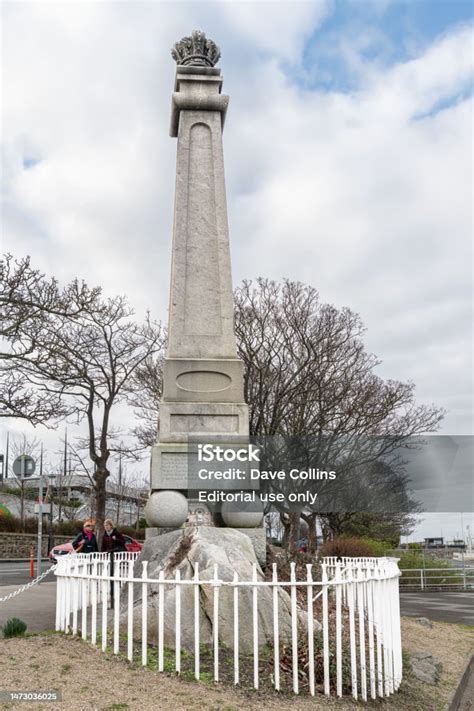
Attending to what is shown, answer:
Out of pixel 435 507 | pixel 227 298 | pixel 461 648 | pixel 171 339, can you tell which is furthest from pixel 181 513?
pixel 435 507

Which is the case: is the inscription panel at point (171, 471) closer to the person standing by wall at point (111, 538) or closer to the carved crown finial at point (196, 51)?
the person standing by wall at point (111, 538)

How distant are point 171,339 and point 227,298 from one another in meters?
1.18

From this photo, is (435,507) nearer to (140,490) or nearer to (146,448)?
(146,448)

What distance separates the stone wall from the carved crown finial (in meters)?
26.0

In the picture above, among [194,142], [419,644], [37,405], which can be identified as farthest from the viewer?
[37,405]

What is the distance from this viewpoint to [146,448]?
28.2 metres

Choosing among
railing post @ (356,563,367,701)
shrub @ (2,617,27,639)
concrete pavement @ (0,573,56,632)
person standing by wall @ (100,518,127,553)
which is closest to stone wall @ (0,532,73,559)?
concrete pavement @ (0,573,56,632)

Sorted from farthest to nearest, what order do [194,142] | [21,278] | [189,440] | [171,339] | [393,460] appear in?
[393,460], [21,278], [194,142], [171,339], [189,440]

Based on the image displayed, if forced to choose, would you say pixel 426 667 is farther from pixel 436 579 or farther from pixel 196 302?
pixel 436 579

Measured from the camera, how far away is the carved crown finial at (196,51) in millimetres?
12852

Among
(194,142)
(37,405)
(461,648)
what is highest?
(194,142)

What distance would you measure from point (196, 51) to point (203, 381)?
6.42m

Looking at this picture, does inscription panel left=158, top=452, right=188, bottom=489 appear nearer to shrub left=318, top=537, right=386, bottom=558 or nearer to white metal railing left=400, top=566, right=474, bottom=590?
shrub left=318, top=537, right=386, bottom=558

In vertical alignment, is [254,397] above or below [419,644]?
above
